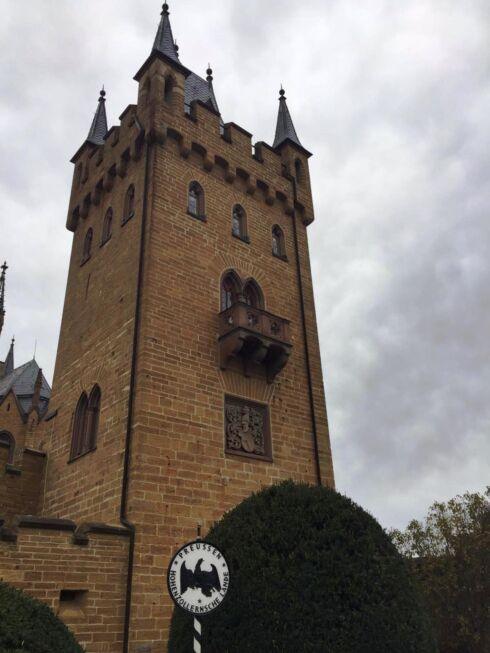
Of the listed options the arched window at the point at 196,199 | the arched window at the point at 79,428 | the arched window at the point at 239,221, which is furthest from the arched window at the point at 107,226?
the arched window at the point at 79,428

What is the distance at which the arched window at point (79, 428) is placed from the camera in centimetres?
1394

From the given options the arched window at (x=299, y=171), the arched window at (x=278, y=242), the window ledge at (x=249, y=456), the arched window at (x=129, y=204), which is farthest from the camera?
the arched window at (x=299, y=171)

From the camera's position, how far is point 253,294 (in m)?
16.5

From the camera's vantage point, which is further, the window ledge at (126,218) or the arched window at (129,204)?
the arched window at (129,204)

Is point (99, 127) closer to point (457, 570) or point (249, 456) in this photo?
point (249, 456)

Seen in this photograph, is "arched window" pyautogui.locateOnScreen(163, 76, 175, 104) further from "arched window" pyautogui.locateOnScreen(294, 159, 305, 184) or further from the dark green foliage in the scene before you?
the dark green foliage

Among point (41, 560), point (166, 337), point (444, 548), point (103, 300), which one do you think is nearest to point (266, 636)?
point (41, 560)

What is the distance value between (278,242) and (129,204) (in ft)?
16.2

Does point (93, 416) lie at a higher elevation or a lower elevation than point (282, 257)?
lower

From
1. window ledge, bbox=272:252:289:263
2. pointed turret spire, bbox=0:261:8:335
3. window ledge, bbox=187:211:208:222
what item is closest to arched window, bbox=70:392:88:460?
window ledge, bbox=187:211:208:222

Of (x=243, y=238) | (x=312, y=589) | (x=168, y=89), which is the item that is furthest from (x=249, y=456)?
(x=168, y=89)

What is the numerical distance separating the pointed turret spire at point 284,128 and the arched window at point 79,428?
39.2 ft

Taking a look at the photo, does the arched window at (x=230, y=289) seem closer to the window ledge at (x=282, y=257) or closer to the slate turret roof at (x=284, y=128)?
the window ledge at (x=282, y=257)

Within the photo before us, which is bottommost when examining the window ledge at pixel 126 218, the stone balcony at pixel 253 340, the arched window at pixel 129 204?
the stone balcony at pixel 253 340
